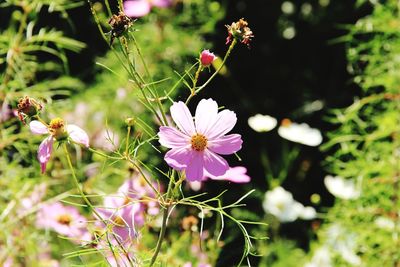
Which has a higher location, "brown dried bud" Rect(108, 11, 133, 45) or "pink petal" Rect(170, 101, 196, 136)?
"brown dried bud" Rect(108, 11, 133, 45)

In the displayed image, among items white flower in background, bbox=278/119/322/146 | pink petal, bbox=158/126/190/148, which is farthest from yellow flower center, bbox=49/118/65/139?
white flower in background, bbox=278/119/322/146

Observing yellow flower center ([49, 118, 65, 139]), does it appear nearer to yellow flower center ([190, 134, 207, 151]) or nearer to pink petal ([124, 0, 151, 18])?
yellow flower center ([190, 134, 207, 151])

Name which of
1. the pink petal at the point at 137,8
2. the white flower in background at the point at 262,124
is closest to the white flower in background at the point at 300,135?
the white flower in background at the point at 262,124

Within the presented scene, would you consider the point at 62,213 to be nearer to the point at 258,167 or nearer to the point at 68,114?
the point at 68,114

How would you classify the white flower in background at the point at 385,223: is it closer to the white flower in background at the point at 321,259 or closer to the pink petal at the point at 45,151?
the white flower in background at the point at 321,259

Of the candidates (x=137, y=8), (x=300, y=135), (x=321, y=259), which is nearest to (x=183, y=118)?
(x=321, y=259)
